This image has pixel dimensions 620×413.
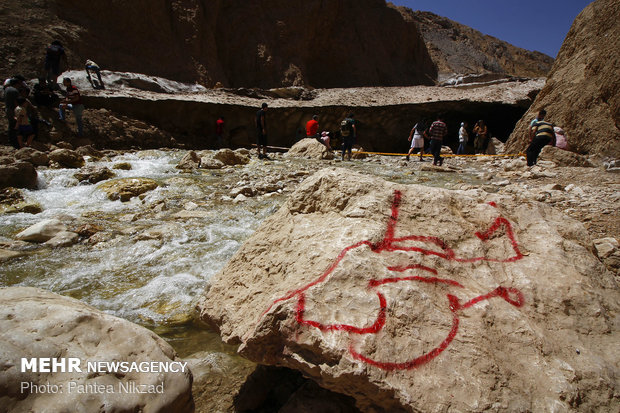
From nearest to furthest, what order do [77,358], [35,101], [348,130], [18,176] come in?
1. [77,358]
2. [18,176]
3. [35,101]
4. [348,130]

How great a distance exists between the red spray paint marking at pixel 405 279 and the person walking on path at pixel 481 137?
37.7ft

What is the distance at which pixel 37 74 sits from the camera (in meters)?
11.4

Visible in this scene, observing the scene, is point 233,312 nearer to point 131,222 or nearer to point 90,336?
A: point 90,336

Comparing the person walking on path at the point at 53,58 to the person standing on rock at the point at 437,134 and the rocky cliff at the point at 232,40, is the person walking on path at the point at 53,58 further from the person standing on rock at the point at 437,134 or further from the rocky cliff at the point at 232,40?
the person standing on rock at the point at 437,134

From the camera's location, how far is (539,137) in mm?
6508

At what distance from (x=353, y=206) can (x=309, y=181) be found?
52cm

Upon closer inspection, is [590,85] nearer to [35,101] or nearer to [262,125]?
[262,125]

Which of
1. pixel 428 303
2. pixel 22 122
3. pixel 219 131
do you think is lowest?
pixel 428 303

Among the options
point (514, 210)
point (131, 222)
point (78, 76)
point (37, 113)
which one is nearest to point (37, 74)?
point (78, 76)

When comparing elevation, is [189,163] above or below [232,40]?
below

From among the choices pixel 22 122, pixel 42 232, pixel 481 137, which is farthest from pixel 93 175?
pixel 481 137

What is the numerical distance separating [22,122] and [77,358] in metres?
8.18

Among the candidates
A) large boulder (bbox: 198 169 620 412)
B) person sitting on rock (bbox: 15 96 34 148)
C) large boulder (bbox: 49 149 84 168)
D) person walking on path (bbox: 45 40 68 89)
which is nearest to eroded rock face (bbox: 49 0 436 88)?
person walking on path (bbox: 45 40 68 89)

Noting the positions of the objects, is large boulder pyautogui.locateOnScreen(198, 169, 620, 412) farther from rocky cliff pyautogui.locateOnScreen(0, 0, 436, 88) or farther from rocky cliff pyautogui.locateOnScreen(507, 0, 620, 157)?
rocky cliff pyautogui.locateOnScreen(0, 0, 436, 88)
